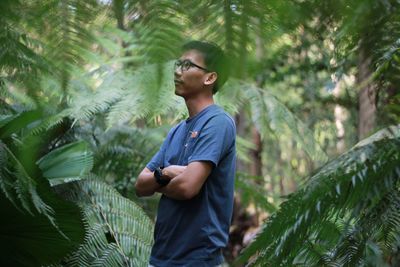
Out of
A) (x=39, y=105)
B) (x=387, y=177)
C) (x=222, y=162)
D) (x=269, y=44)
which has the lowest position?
(x=222, y=162)

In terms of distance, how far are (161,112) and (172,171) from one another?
521mm

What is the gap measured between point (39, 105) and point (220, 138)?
1.58 metres

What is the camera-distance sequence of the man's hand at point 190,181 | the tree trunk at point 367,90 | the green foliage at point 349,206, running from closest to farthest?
1. the green foliage at point 349,206
2. the tree trunk at point 367,90
3. the man's hand at point 190,181

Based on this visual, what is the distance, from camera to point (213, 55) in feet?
2.78

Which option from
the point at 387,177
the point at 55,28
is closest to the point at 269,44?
the point at 55,28

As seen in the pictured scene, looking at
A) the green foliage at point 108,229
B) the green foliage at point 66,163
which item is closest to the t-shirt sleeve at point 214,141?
the green foliage at point 108,229

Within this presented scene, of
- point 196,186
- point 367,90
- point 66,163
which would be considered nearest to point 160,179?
point 196,186

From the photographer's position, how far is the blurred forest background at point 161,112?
0.82 metres

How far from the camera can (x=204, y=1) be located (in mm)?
854

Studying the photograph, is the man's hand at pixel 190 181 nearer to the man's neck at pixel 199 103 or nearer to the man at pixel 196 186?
the man at pixel 196 186

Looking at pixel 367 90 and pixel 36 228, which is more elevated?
pixel 367 90

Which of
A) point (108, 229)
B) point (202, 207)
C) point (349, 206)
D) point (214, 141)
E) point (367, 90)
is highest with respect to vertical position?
point (349, 206)

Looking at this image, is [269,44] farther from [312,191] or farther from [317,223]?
[317,223]

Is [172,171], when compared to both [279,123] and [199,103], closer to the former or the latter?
[199,103]
